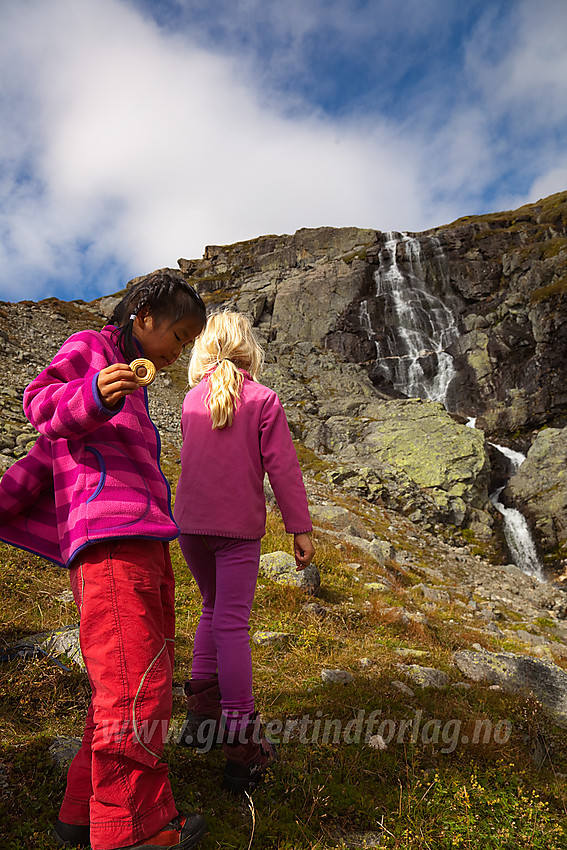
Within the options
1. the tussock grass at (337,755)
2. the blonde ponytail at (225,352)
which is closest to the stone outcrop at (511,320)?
the tussock grass at (337,755)

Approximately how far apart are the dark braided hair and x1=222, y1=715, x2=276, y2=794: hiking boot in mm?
2189

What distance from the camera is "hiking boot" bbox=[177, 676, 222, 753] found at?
2.92 metres

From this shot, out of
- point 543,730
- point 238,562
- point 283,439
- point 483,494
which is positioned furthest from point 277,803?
point 483,494

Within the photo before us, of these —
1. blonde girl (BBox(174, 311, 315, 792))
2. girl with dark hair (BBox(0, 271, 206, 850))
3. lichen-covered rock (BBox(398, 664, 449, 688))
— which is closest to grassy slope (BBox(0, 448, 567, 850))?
lichen-covered rock (BBox(398, 664, 449, 688))

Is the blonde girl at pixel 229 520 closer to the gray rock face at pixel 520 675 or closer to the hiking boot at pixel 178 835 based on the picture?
the hiking boot at pixel 178 835

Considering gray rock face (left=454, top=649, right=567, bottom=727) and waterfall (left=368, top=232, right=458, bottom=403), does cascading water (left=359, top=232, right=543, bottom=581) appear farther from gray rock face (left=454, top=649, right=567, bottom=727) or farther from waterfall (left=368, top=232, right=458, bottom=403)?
gray rock face (left=454, top=649, right=567, bottom=727)

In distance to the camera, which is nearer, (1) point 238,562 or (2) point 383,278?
(1) point 238,562

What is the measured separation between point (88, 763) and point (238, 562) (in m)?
1.21

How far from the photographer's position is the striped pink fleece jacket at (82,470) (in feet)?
5.98

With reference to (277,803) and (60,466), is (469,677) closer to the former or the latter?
(277,803)

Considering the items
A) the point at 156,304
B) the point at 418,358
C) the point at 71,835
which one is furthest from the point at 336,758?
the point at 418,358

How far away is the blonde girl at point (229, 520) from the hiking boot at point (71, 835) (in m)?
0.88

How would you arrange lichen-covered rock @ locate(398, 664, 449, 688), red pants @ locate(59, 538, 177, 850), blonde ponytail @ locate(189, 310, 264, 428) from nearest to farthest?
red pants @ locate(59, 538, 177, 850)
blonde ponytail @ locate(189, 310, 264, 428)
lichen-covered rock @ locate(398, 664, 449, 688)

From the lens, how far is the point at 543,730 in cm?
384
